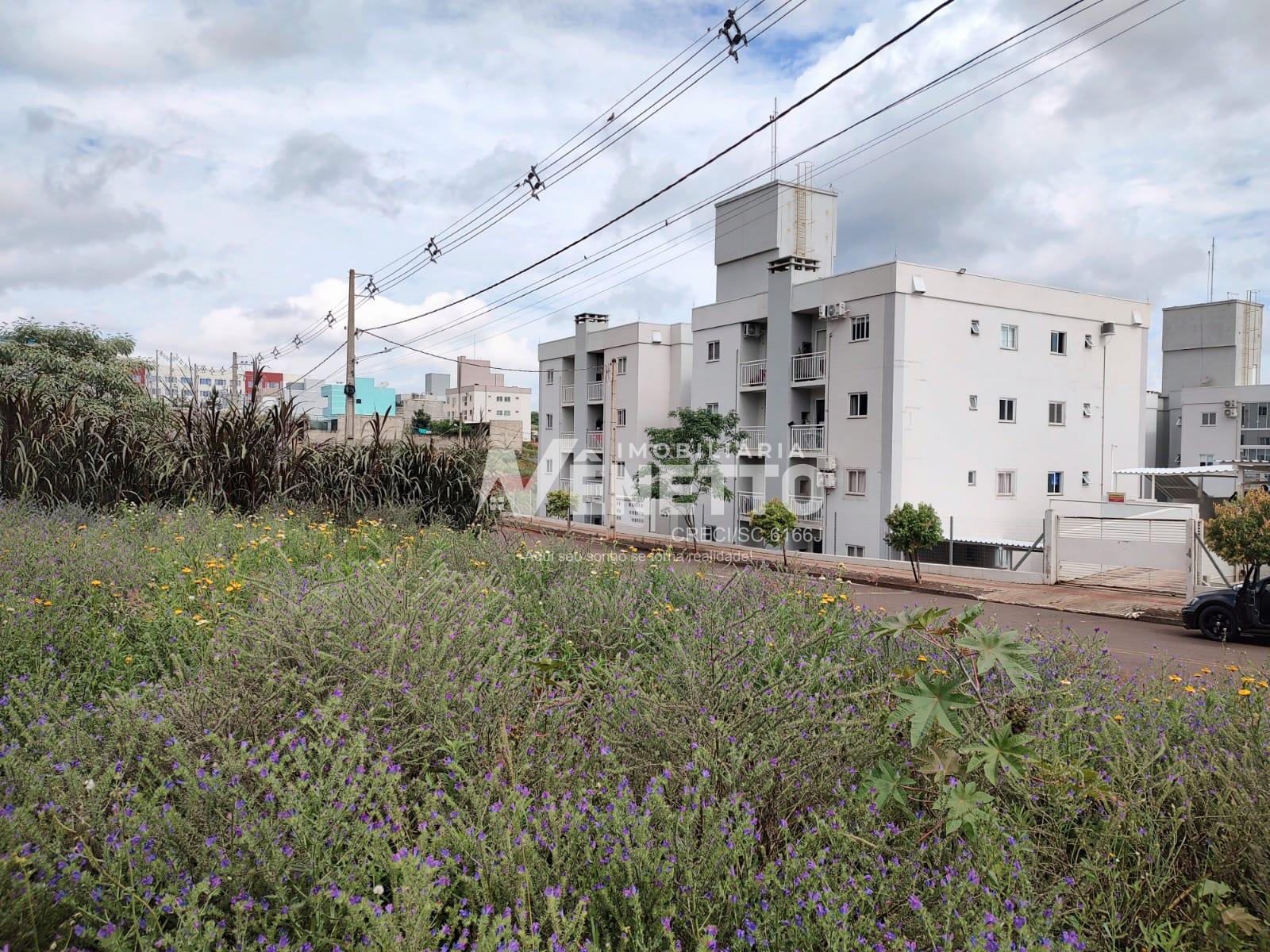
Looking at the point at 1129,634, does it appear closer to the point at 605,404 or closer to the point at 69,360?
the point at 605,404

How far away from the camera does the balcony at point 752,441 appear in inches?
1217

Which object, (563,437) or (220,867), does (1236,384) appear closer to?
(563,437)

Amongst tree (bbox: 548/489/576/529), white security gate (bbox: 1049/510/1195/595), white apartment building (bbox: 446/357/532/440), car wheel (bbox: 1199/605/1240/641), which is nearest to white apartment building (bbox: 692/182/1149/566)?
white security gate (bbox: 1049/510/1195/595)

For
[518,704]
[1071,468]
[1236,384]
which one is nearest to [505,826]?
[518,704]

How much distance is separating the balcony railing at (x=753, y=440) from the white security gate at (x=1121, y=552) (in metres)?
13.6

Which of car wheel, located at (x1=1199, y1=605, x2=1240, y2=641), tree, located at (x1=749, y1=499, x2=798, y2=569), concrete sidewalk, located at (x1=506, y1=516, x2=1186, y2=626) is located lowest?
concrete sidewalk, located at (x1=506, y1=516, x2=1186, y2=626)

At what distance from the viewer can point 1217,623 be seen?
39.1 ft

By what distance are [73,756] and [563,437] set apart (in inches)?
1647

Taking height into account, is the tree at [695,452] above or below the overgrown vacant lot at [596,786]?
above

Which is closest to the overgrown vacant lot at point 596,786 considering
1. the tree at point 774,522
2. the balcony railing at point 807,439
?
the tree at point 774,522

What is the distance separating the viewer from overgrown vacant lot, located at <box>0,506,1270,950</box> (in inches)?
87.6

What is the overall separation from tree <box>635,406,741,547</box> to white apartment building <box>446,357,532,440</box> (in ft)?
240

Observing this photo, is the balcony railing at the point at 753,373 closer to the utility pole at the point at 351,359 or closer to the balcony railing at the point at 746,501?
the balcony railing at the point at 746,501

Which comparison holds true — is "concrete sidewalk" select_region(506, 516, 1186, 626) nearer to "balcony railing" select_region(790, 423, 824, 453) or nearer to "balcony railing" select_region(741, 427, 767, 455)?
"balcony railing" select_region(790, 423, 824, 453)
